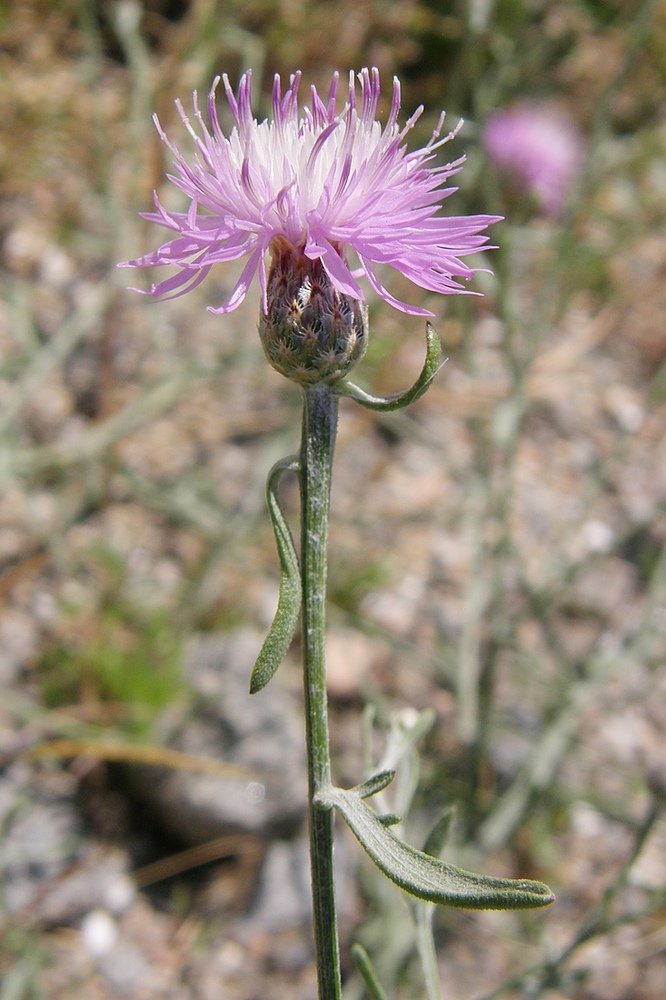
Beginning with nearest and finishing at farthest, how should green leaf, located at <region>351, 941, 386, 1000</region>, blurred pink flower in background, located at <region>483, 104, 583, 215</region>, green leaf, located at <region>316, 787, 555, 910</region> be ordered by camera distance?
green leaf, located at <region>316, 787, 555, 910</region>
green leaf, located at <region>351, 941, 386, 1000</region>
blurred pink flower in background, located at <region>483, 104, 583, 215</region>

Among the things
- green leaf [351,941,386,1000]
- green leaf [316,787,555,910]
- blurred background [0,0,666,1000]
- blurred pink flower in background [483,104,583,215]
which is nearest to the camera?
green leaf [316,787,555,910]

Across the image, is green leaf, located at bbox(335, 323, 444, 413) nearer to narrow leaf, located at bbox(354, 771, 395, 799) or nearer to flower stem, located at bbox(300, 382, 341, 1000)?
flower stem, located at bbox(300, 382, 341, 1000)

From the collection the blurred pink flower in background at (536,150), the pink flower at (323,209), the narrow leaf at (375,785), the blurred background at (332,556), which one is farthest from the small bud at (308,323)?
the blurred pink flower in background at (536,150)

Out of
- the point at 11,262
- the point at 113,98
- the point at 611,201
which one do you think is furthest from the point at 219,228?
the point at 611,201

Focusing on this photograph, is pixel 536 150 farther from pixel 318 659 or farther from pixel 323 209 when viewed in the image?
pixel 318 659

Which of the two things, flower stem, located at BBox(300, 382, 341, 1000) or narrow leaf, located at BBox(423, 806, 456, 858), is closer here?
flower stem, located at BBox(300, 382, 341, 1000)

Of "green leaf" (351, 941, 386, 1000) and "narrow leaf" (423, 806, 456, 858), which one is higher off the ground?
"narrow leaf" (423, 806, 456, 858)

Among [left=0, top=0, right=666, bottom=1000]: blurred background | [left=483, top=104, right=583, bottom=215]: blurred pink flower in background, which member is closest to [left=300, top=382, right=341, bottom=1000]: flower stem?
[left=0, top=0, right=666, bottom=1000]: blurred background

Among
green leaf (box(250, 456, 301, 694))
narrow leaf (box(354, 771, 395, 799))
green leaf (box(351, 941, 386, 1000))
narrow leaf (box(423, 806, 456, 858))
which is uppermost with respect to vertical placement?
green leaf (box(250, 456, 301, 694))
